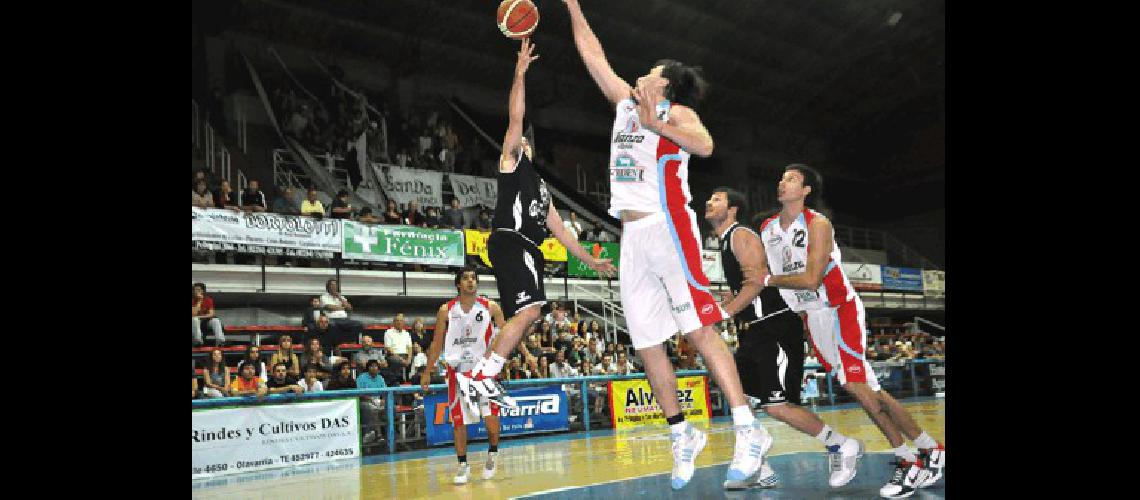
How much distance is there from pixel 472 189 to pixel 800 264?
568 inches

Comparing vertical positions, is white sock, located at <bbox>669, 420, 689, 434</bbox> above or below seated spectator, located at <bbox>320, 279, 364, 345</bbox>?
below

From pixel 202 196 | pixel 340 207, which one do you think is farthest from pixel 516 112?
pixel 340 207

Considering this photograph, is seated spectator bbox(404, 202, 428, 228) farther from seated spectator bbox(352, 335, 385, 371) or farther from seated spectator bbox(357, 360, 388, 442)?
seated spectator bbox(357, 360, 388, 442)

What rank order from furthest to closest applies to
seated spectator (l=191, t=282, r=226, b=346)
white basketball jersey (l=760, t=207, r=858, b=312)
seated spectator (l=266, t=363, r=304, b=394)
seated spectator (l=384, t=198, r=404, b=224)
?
1. seated spectator (l=384, t=198, r=404, b=224)
2. seated spectator (l=191, t=282, r=226, b=346)
3. seated spectator (l=266, t=363, r=304, b=394)
4. white basketball jersey (l=760, t=207, r=858, b=312)

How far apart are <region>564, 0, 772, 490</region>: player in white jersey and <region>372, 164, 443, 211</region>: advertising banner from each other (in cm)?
1367

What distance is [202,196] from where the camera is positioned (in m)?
12.5

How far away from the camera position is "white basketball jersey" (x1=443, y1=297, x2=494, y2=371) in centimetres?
730

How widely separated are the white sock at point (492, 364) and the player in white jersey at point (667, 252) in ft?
4.27

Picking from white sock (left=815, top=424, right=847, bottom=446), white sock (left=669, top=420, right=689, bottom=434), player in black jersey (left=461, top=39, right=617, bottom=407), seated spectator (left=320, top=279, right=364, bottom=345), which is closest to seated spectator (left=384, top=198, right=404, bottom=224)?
seated spectator (left=320, top=279, right=364, bottom=345)

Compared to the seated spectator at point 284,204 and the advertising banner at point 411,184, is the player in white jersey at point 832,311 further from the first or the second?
the advertising banner at point 411,184

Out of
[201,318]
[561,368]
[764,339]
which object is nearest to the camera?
[764,339]

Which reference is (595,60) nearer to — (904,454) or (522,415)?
(904,454)
